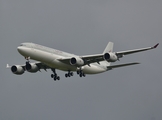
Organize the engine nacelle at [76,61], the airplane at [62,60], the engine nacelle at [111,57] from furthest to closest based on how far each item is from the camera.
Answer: the engine nacelle at [76,61]
the engine nacelle at [111,57]
the airplane at [62,60]

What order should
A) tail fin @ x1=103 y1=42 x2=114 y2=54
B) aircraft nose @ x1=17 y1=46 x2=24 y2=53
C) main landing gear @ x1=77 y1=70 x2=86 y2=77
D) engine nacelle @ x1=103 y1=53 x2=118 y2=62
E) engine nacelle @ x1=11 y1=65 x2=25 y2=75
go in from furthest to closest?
tail fin @ x1=103 y1=42 x2=114 y2=54 → engine nacelle @ x1=11 y1=65 x2=25 y2=75 → main landing gear @ x1=77 y1=70 x2=86 y2=77 → engine nacelle @ x1=103 y1=53 x2=118 y2=62 → aircraft nose @ x1=17 y1=46 x2=24 y2=53

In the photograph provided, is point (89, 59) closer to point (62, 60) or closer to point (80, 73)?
point (80, 73)

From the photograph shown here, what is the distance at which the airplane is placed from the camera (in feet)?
240

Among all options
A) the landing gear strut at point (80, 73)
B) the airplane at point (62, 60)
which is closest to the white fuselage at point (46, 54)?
the airplane at point (62, 60)

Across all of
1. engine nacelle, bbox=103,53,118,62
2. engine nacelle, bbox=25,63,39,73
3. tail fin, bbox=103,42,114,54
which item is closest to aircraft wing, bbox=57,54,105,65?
engine nacelle, bbox=103,53,118,62

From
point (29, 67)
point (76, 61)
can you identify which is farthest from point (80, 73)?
point (29, 67)

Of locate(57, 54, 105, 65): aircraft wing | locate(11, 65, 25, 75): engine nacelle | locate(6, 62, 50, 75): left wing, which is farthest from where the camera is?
locate(11, 65, 25, 75): engine nacelle

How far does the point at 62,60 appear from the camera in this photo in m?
75.3

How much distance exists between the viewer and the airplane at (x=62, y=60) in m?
73.0

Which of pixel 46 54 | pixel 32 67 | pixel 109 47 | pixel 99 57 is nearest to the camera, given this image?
pixel 46 54

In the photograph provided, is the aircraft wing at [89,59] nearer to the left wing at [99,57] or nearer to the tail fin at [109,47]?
the left wing at [99,57]

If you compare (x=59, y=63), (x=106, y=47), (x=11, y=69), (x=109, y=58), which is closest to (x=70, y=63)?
(x=59, y=63)

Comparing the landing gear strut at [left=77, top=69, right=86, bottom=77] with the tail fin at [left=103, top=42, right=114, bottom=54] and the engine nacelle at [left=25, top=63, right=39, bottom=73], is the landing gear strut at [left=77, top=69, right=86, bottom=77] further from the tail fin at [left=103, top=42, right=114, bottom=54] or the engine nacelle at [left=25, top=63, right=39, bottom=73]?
the tail fin at [left=103, top=42, right=114, bottom=54]

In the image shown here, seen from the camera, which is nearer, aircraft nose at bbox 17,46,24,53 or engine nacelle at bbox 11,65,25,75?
aircraft nose at bbox 17,46,24,53
